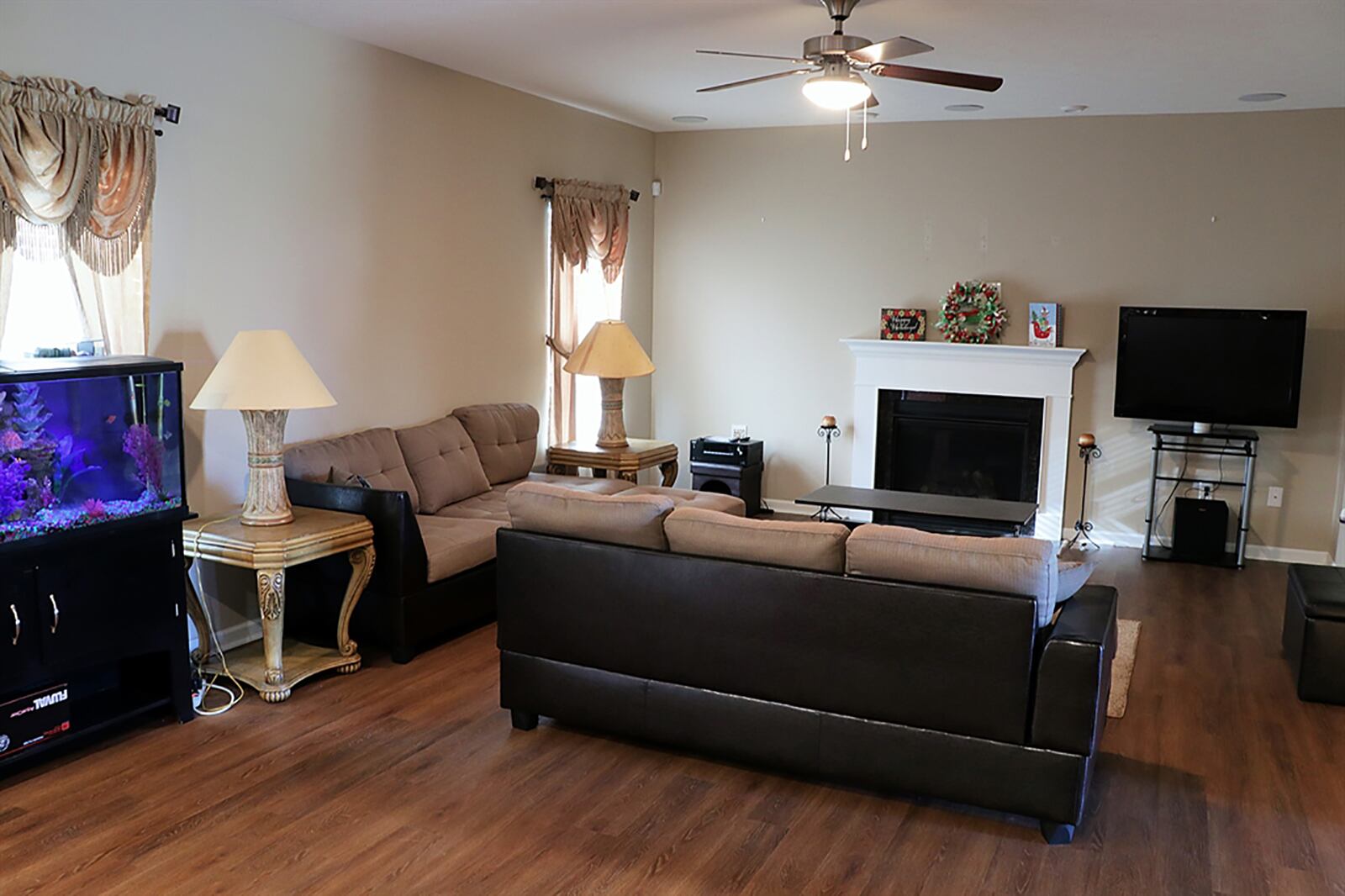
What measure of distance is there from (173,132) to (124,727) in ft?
7.40

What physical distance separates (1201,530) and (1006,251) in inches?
83.2

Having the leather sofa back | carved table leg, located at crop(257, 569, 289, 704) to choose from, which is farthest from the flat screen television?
carved table leg, located at crop(257, 569, 289, 704)

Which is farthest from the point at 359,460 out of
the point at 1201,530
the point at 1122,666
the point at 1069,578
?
the point at 1201,530

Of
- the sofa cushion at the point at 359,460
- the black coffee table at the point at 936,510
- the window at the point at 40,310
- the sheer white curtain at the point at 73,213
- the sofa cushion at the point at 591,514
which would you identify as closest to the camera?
the sofa cushion at the point at 591,514

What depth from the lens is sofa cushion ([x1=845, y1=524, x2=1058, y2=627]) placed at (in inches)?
118

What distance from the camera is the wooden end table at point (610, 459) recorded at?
254 inches

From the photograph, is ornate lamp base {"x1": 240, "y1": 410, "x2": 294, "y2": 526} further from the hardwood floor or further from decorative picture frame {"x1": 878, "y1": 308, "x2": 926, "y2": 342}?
decorative picture frame {"x1": 878, "y1": 308, "x2": 926, "y2": 342}

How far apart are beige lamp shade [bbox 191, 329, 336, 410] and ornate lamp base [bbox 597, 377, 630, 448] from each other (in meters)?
2.63

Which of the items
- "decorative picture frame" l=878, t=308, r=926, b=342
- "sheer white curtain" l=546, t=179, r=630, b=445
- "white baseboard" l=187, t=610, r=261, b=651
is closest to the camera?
"white baseboard" l=187, t=610, r=261, b=651

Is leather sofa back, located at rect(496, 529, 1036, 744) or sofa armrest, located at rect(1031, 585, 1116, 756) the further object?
leather sofa back, located at rect(496, 529, 1036, 744)

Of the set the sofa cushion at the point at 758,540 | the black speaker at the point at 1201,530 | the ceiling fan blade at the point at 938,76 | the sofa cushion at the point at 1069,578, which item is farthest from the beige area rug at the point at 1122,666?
the ceiling fan blade at the point at 938,76

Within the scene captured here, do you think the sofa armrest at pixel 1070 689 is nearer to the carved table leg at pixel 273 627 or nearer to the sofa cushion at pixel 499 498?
the sofa cushion at pixel 499 498

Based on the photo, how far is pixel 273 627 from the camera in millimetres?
4039

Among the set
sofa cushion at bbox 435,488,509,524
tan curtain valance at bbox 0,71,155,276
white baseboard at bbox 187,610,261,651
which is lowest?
white baseboard at bbox 187,610,261,651
